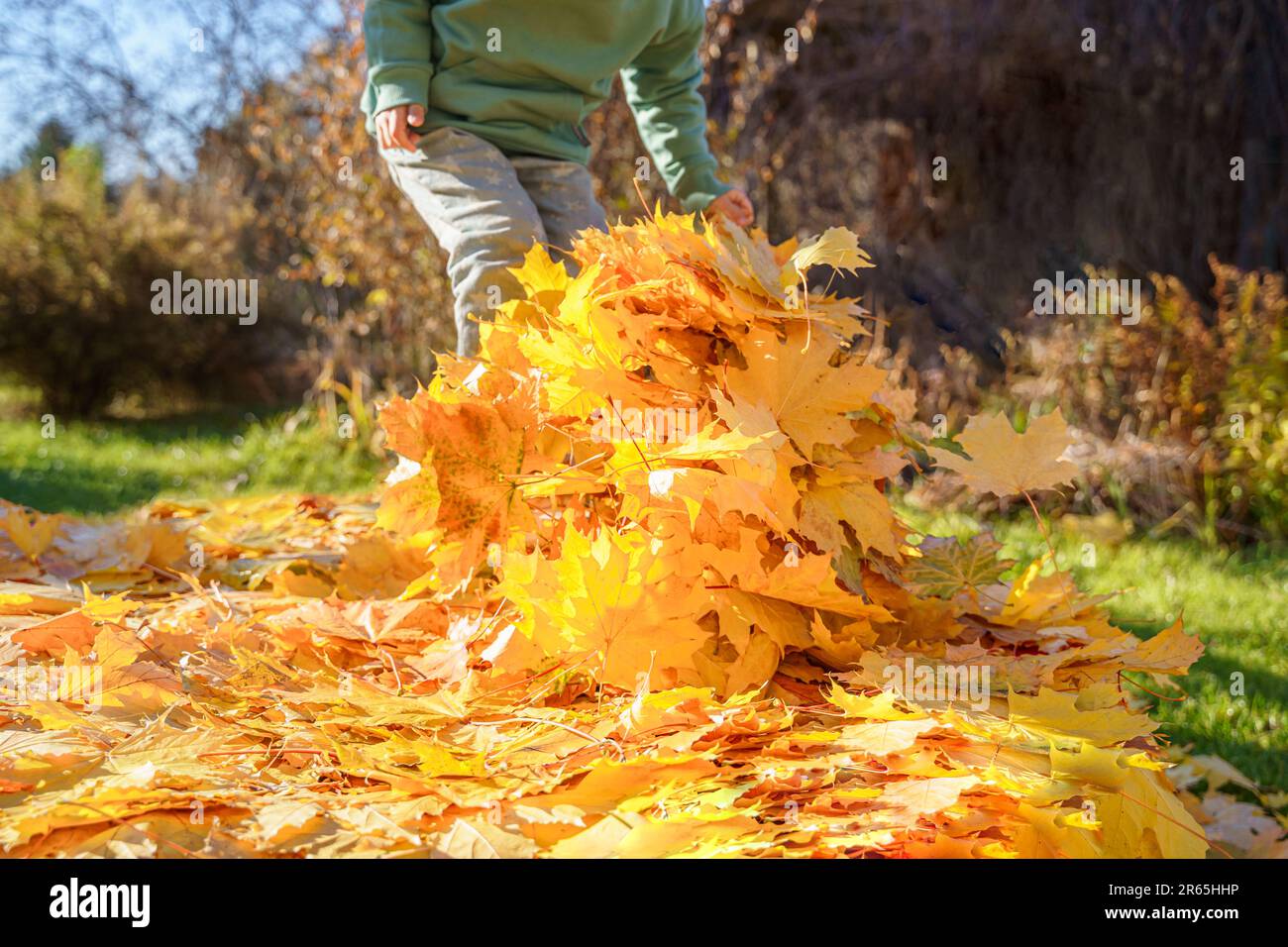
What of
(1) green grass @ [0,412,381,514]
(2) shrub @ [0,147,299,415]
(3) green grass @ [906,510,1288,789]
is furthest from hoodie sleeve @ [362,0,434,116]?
→ (2) shrub @ [0,147,299,415]

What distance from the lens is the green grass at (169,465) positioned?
14.4ft

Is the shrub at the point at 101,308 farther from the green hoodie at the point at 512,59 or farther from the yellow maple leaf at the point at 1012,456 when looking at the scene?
the yellow maple leaf at the point at 1012,456

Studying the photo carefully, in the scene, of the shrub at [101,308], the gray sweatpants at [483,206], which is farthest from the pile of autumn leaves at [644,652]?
the shrub at [101,308]

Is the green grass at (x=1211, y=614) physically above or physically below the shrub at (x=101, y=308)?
below

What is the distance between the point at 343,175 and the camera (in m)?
4.70

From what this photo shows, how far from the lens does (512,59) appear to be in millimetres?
2387

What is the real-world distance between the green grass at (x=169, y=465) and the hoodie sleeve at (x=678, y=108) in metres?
2.38

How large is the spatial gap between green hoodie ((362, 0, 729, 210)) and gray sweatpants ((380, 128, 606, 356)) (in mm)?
61

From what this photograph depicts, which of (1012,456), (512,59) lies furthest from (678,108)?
(1012,456)

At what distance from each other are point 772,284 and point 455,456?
557 millimetres

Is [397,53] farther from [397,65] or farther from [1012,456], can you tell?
[1012,456]

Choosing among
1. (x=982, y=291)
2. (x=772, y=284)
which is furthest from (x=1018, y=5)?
(x=772, y=284)

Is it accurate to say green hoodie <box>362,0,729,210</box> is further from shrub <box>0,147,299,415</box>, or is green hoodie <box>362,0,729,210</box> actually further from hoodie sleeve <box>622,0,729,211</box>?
shrub <box>0,147,299,415</box>

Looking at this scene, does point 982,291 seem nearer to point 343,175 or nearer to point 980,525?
point 980,525
